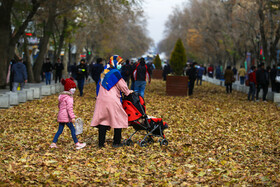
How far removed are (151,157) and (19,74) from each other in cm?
1310

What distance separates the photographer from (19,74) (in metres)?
20.9

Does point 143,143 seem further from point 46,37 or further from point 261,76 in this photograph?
point 46,37

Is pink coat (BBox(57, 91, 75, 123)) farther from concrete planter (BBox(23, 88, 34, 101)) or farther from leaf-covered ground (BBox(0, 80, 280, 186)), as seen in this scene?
concrete planter (BBox(23, 88, 34, 101))

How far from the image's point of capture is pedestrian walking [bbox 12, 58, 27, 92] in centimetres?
2072

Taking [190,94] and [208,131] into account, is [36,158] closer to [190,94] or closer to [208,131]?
[208,131]

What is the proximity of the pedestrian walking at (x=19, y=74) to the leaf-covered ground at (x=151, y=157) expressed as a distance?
5.75 m

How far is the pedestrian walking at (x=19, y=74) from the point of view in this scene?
20.7m

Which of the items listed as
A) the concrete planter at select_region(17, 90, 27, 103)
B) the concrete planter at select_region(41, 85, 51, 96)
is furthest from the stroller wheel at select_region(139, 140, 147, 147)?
the concrete planter at select_region(41, 85, 51, 96)

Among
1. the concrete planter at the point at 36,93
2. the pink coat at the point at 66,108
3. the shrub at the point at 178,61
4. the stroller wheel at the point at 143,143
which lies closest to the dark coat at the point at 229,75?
the shrub at the point at 178,61

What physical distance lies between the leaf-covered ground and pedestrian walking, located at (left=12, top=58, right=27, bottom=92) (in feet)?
18.9

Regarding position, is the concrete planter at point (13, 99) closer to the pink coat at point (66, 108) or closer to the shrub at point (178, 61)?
the shrub at point (178, 61)

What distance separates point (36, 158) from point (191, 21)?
62.6m

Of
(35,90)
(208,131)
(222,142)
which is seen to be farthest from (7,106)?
(222,142)

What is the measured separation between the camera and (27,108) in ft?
59.7
